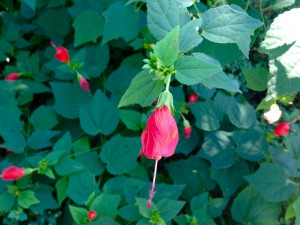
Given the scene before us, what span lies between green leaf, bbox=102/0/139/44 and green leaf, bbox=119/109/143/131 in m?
0.25

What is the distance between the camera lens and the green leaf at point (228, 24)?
720 mm

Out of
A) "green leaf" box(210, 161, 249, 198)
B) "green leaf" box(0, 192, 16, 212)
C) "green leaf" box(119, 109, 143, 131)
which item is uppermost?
"green leaf" box(119, 109, 143, 131)

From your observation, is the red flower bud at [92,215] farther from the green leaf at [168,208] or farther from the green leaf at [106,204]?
the green leaf at [168,208]

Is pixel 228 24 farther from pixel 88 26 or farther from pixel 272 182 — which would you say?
pixel 88 26

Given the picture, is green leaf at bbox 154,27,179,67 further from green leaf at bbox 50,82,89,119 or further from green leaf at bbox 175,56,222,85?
green leaf at bbox 50,82,89,119

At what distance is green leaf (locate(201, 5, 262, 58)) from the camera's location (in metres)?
0.72

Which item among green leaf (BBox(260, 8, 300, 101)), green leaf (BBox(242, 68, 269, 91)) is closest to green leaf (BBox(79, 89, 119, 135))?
green leaf (BBox(242, 68, 269, 91))

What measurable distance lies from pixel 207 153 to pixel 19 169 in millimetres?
583

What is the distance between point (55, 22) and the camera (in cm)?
162

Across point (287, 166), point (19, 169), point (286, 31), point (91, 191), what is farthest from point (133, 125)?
point (286, 31)

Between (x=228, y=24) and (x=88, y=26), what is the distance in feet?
2.70

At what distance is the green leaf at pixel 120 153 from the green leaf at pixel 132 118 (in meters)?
0.05

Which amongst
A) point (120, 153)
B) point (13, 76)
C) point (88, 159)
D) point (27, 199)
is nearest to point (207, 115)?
point (120, 153)

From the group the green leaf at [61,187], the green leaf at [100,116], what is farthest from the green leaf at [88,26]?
the green leaf at [61,187]
